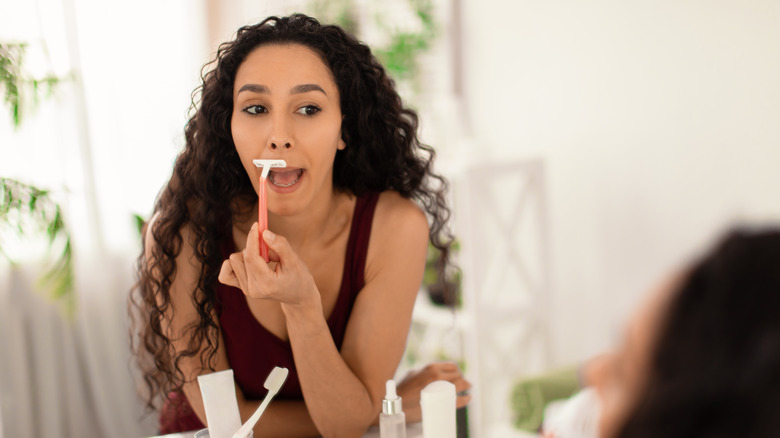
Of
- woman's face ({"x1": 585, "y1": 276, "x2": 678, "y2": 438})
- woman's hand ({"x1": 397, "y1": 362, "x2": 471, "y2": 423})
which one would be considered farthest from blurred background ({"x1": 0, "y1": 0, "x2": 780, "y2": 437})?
woman's face ({"x1": 585, "y1": 276, "x2": 678, "y2": 438})

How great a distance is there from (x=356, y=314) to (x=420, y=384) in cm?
13

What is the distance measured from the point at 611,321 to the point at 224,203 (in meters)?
1.07

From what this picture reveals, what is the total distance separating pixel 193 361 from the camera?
0.92 m

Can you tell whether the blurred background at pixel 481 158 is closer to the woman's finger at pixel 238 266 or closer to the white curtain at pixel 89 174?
the white curtain at pixel 89 174

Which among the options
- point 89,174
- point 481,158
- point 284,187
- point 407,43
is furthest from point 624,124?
point 89,174

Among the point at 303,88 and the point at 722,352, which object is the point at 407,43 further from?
the point at 722,352

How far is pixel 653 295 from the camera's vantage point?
1.26 ft

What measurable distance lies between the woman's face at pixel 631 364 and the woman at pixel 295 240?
1.52 ft

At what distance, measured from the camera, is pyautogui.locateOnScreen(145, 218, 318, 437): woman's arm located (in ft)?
2.95

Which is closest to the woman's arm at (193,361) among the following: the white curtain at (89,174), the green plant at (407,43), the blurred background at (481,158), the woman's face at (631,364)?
the blurred background at (481,158)

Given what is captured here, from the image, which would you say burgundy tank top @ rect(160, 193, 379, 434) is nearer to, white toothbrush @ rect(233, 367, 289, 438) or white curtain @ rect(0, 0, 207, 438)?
white toothbrush @ rect(233, 367, 289, 438)

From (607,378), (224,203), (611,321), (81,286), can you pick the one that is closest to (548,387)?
(611,321)

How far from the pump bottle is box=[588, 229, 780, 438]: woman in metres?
0.38

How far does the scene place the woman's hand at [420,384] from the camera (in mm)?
866
